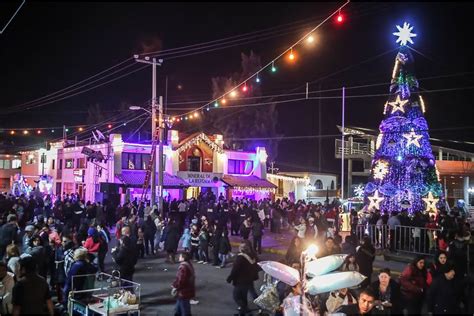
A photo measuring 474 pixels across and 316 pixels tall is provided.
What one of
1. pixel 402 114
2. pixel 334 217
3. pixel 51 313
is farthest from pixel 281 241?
pixel 51 313

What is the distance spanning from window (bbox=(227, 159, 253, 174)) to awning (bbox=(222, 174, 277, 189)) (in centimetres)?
84

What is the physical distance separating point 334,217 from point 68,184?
86.8 feet

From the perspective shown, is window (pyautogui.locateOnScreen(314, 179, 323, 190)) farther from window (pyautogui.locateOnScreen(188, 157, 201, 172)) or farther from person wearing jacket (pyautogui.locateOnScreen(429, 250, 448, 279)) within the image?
person wearing jacket (pyautogui.locateOnScreen(429, 250, 448, 279))

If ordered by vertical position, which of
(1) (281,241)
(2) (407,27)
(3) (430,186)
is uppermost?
(2) (407,27)

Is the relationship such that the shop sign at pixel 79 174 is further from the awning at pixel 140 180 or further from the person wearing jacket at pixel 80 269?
the person wearing jacket at pixel 80 269

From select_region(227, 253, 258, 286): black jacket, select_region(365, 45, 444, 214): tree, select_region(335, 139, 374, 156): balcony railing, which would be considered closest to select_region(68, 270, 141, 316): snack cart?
select_region(227, 253, 258, 286): black jacket

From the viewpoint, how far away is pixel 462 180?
38.6m

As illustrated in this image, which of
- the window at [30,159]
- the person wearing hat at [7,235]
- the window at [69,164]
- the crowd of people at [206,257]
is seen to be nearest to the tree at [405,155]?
the crowd of people at [206,257]

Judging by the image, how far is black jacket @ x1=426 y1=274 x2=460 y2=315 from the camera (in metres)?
6.60

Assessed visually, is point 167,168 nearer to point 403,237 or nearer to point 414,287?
point 403,237

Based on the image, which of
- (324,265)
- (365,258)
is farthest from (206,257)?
(324,265)

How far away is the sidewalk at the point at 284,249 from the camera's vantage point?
14164mm

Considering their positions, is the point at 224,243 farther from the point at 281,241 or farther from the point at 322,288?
the point at 322,288

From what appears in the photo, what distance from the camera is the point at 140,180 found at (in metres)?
33.9
